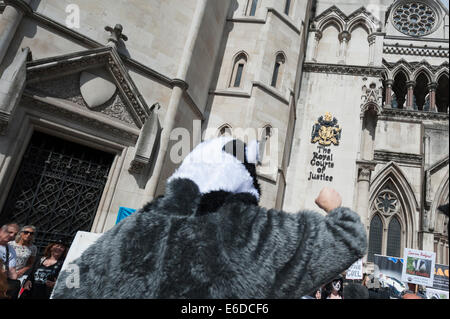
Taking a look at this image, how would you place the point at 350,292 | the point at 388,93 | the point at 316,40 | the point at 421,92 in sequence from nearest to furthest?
the point at 350,292 < the point at 316,40 < the point at 421,92 < the point at 388,93

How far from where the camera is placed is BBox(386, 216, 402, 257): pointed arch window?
1448 centimetres

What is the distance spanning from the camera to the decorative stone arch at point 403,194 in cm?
1440

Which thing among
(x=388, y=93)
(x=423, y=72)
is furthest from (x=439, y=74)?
(x=388, y=93)

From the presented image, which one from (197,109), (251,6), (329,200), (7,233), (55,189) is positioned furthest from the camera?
(251,6)

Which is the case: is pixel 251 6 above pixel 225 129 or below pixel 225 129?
above

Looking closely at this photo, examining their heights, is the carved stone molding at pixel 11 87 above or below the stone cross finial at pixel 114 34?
below

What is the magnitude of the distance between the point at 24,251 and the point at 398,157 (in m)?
17.1

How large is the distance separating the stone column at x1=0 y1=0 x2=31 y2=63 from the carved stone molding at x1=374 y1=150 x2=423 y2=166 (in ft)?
54.0

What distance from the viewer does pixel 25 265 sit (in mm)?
3213

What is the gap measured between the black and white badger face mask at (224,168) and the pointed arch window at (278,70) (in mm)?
8568

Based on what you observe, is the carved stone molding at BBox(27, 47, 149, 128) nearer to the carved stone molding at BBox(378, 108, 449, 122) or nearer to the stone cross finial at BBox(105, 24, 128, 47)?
the stone cross finial at BBox(105, 24, 128, 47)

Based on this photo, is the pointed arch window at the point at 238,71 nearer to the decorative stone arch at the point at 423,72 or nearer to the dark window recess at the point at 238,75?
the dark window recess at the point at 238,75
